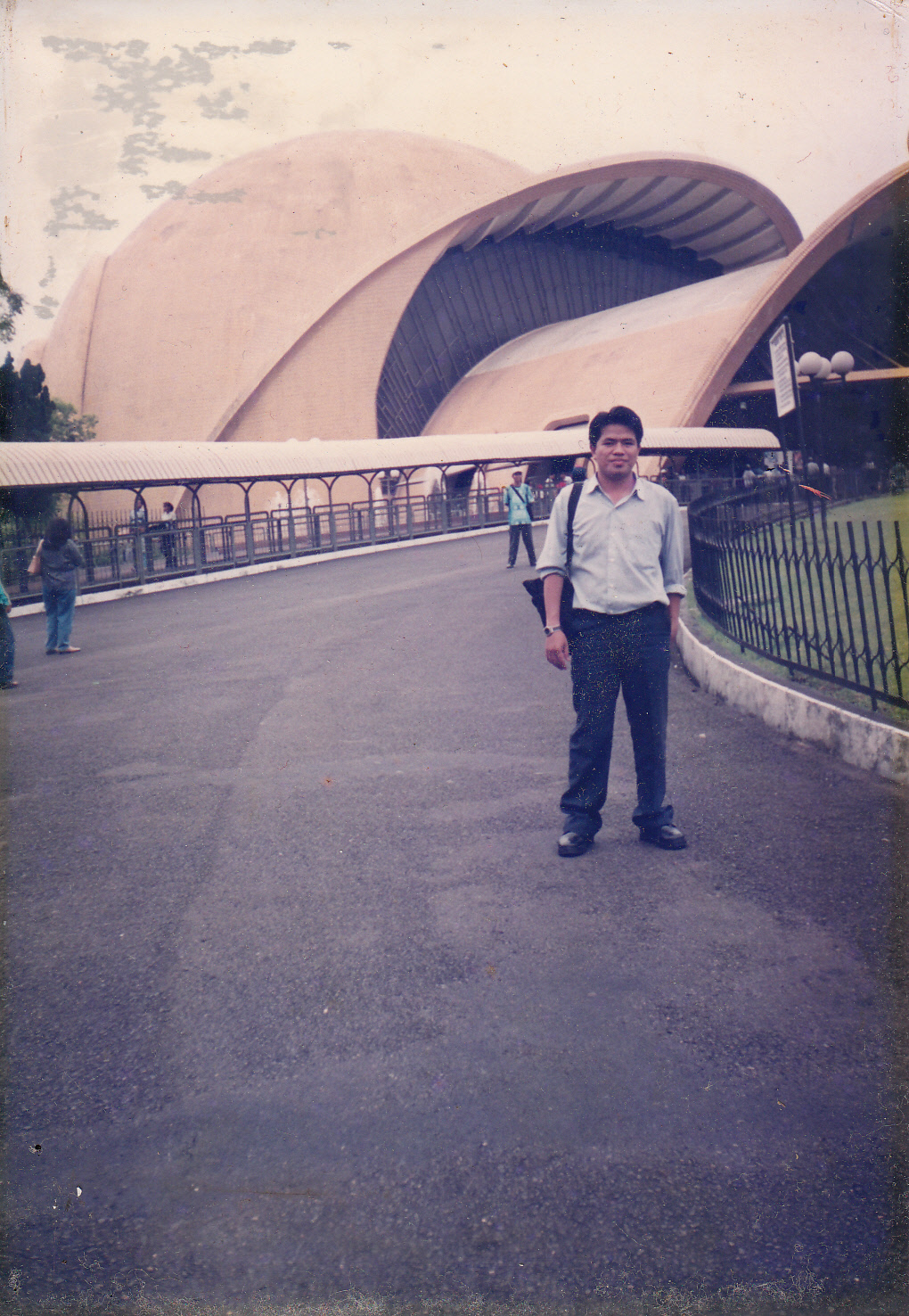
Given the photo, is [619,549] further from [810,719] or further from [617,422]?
[810,719]

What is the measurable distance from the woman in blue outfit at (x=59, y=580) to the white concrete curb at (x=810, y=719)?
697cm

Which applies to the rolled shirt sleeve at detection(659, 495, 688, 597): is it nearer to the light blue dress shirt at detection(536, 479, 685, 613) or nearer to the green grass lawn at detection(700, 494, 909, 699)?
the light blue dress shirt at detection(536, 479, 685, 613)

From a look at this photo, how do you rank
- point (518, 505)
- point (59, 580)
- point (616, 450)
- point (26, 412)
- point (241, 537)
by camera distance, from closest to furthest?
1. point (616, 450)
2. point (59, 580)
3. point (518, 505)
4. point (241, 537)
5. point (26, 412)

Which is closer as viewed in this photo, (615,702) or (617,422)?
(617,422)

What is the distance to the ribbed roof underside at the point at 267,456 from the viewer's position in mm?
18359

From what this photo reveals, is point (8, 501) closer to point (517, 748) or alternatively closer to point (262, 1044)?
→ point (517, 748)

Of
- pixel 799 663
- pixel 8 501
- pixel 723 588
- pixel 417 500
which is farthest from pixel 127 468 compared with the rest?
pixel 799 663

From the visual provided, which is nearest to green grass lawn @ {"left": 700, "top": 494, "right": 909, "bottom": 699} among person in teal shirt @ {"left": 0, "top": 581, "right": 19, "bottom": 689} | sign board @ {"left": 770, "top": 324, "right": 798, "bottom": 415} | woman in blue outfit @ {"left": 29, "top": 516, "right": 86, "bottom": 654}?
sign board @ {"left": 770, "top": 324, "right": 798, "bottom": 415}

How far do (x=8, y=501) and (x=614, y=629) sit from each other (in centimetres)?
2008

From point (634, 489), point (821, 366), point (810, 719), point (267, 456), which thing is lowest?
point (810, 719)

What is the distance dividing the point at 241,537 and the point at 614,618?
770 inches

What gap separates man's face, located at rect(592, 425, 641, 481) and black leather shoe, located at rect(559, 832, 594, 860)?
4.63 ft

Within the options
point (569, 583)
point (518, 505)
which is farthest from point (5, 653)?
point (518, 505)

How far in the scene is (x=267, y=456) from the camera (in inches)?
910
